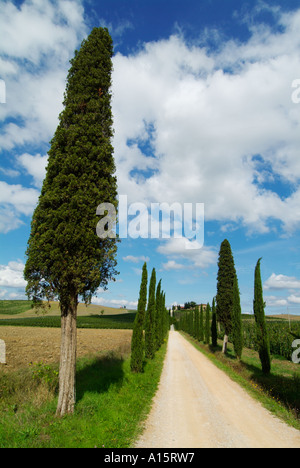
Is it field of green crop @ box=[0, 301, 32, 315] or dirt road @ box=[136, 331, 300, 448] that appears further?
field of green crop @ box=[0, 301, 32, 315]

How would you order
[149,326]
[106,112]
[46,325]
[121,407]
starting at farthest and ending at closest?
1. [46,325]
2. [149,326]
3. [106,112]
4. [121,407]

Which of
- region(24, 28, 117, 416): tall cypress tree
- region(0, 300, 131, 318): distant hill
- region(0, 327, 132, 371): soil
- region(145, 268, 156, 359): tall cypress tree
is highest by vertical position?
region(24, 28, 117, 416): tall cypress tree

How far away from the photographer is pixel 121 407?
7367 millimetres

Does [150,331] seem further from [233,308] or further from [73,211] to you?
[73,211]

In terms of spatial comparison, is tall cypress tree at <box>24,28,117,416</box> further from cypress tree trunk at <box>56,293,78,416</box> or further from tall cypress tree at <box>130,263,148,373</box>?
tall cypress tree at <box>130,263,148,373</box>

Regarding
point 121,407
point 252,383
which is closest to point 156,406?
point 121,407

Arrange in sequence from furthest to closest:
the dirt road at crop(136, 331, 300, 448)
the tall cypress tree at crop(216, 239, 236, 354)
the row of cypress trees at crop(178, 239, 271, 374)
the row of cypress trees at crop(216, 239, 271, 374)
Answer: the tall cypress tree at crop(216, 239, 236, 354), the row of cypress trees at crop(216, 239, 271, 374), the row of cypress trees at crop(178, 239, 271, 374), the dirt road at crop(136, 331, 300, 448)

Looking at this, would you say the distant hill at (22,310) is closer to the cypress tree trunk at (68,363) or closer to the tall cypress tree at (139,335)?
the tall cypress tree at (139,335)

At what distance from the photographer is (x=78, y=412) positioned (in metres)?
6.74

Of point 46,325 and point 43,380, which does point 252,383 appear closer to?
point 43,380

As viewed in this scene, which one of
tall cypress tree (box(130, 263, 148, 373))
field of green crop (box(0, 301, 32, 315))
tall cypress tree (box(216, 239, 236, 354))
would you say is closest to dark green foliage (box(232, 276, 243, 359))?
tall cypress tree (box(216, 239, 236, 354))

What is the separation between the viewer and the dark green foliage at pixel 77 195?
7207mm

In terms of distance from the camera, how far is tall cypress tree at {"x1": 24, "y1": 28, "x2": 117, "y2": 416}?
712cm

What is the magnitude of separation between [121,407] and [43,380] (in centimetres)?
295
